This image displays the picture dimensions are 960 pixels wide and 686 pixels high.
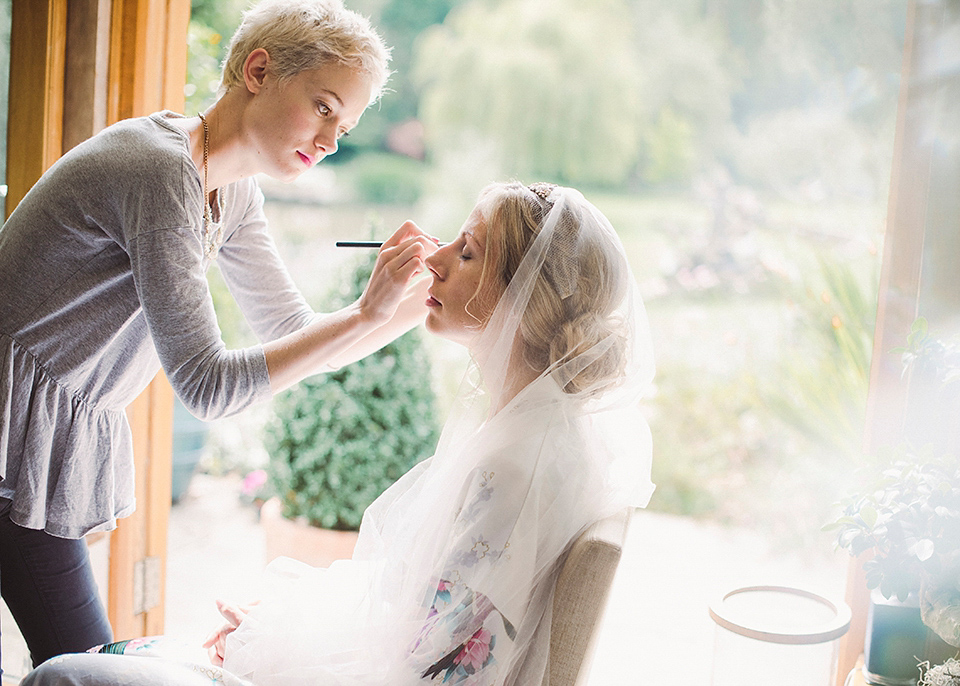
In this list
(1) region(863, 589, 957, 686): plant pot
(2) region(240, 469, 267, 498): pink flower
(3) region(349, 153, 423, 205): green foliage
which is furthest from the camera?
(3) region(349, 153, 423, 205): green foliage

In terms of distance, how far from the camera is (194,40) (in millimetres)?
2934

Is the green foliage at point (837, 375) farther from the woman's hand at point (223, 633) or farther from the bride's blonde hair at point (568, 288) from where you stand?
the woman's hand at point (223, 633)

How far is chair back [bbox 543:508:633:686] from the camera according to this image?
1145 mm

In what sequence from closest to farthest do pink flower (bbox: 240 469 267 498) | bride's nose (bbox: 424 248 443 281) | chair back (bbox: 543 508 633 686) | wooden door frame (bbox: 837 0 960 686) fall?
chair back (bbox: 543 508 633 686) → bride's nose (bbox: 424 248 443 281) → wooden door frame (bbox: 837 0 960 686) → pink flower (bbox: 240 469 267 498)

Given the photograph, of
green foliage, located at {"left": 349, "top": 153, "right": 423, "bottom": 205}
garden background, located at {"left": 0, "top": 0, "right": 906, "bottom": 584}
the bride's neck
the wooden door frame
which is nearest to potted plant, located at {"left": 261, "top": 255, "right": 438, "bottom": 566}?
garden background, located at {"left": 0, "top": 0, "right": 906, "bottom": 584}

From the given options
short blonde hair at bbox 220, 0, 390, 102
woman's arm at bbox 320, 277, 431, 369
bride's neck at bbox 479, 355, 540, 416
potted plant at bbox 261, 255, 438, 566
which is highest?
short blonde hair at bbox 220, 0, 390, 102

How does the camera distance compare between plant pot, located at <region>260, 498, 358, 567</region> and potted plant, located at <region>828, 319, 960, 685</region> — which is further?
→ plant pot, located at <region>260, 498, 358, 567</region>

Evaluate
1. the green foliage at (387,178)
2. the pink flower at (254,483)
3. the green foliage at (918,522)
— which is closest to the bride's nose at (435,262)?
the green foliage at (918,522)

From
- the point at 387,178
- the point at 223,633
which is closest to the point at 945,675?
the point at 223,633

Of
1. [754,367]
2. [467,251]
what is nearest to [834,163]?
[754,367]

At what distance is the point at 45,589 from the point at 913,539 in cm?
157

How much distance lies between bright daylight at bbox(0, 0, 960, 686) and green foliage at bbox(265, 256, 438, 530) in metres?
0.01

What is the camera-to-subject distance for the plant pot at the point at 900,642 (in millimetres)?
1727

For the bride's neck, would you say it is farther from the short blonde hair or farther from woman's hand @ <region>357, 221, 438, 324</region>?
the short blonde hair
